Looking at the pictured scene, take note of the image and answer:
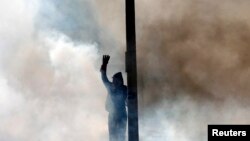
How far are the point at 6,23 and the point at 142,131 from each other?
182cm

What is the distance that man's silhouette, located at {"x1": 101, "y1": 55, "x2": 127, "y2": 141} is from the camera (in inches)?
121

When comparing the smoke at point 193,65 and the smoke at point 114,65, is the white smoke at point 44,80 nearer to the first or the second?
the smoke at point 114,65

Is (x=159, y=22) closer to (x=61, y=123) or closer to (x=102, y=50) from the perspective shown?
(x=102, y=50)

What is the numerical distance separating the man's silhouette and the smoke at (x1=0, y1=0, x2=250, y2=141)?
2.25 ft

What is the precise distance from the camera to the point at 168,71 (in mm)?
3900

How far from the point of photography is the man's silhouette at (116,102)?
3086mm

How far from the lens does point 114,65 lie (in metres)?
3.94

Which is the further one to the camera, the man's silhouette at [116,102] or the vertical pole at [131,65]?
the man's silhouette at [116,102]

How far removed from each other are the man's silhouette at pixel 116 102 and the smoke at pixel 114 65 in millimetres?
687

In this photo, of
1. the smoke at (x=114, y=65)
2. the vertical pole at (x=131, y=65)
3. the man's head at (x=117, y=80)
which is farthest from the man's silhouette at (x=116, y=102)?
the smoke at (x=114, y=65)

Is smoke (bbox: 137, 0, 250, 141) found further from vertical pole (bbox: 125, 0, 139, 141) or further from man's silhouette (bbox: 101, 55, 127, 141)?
vertical pole (bbox: 125, 0, 139, 141)

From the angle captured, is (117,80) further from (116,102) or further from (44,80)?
(44,80)

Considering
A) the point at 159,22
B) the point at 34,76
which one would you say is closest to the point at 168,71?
the point at 159,22

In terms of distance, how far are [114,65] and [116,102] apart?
93 cm
